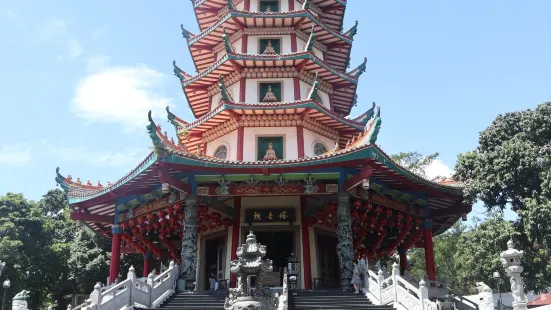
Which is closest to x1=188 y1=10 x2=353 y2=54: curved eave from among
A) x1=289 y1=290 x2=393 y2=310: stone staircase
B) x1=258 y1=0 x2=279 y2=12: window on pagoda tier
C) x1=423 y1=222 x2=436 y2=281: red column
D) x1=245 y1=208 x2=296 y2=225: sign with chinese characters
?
x1=258 y1=0 x2=279 y2=12: window on pagoda tier

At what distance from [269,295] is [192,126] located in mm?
8808

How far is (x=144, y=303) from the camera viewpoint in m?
11.6

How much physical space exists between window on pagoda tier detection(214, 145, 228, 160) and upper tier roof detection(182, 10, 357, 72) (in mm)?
4924

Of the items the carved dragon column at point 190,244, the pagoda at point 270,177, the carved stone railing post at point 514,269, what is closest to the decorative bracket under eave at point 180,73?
the pagoda at point 270,177

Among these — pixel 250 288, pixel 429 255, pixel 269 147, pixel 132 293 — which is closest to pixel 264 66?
pixel 269 147

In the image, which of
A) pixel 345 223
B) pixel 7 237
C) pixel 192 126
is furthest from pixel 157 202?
pixel 7 237

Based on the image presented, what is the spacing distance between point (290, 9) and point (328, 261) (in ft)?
34.1

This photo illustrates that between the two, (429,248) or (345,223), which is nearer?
(345,223)

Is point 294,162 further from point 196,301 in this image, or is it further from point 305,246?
point 196,301

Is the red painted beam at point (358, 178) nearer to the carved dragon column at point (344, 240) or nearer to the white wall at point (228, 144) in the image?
the carved dragon column at point (344, 240)

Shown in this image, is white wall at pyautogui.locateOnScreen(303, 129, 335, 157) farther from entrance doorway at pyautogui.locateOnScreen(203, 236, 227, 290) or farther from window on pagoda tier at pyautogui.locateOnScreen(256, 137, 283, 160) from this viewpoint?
entrance doorway at pyautogui.locateOnScreen(203, 236, 227, 290)

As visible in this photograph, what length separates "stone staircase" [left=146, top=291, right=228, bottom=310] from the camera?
1147 cm

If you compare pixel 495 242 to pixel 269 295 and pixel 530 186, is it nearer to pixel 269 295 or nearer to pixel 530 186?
pixel 530 186

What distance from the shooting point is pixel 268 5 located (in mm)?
20625
